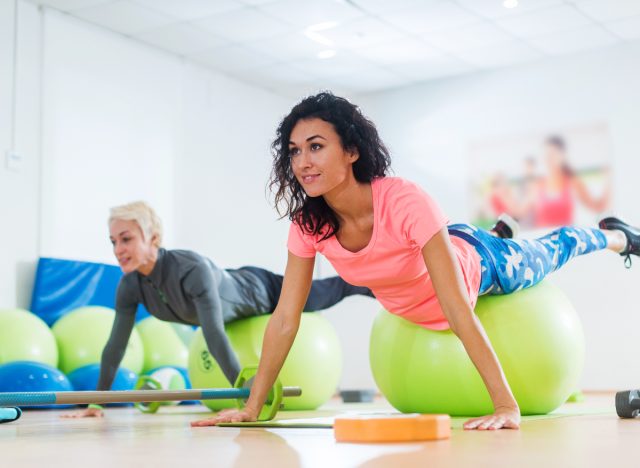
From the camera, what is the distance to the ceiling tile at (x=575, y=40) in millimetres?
6570

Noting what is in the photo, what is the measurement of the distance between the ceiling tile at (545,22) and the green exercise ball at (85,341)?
11.8 ft

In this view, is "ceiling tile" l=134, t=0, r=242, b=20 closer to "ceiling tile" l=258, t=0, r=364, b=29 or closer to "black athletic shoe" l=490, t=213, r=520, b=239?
"ceiling tile" l=258, t=0, r=364, b=29

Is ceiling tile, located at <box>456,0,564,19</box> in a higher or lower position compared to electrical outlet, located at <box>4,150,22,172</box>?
higher

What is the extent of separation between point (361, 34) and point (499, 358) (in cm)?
420

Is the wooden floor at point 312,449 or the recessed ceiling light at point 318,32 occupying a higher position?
the recessed ceiling light at point 318,32

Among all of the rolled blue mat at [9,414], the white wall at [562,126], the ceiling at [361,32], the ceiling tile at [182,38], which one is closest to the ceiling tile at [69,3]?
the ceiling at [361,32]

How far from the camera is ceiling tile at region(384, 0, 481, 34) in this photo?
19.9 feet

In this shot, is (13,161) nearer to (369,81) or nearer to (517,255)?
(369,81)

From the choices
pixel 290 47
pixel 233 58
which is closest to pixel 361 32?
pixel 290 47

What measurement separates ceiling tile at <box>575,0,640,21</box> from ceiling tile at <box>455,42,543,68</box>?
75 cm

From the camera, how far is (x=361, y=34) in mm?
6574

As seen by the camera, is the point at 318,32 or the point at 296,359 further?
the point at 318,32

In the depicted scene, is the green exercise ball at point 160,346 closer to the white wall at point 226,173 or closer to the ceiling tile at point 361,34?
the white wall at point 226,173

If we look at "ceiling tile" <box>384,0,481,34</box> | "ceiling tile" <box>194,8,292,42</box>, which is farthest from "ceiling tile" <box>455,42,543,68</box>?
"ceiling tile" <box>194,8,292,42</box>
